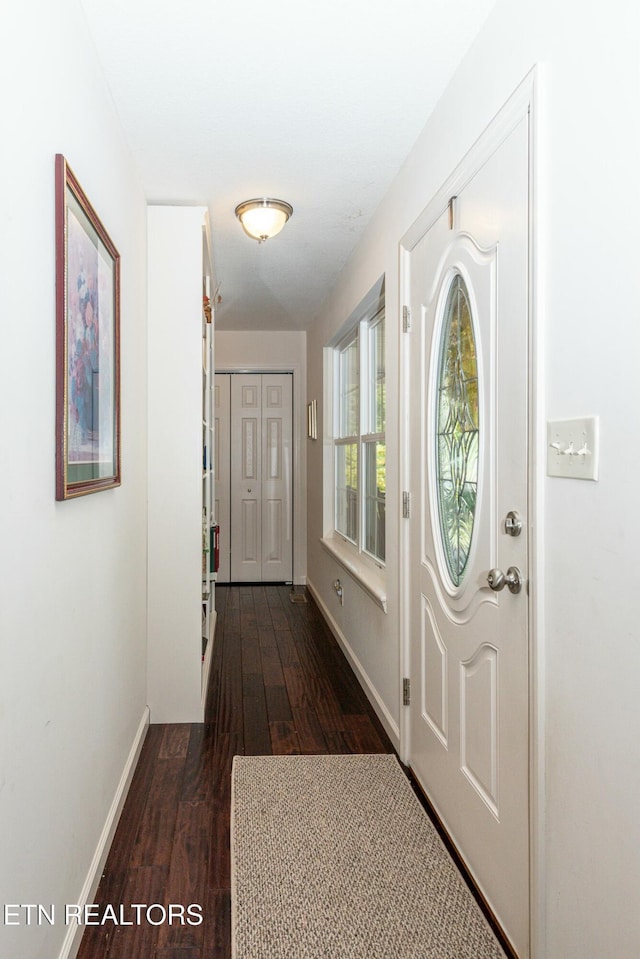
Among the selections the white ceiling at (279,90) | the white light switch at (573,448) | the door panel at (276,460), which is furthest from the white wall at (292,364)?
the white light switch at (573,448)

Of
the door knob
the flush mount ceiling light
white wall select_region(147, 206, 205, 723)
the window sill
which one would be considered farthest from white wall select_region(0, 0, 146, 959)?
the window sill

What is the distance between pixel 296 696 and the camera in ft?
11.0

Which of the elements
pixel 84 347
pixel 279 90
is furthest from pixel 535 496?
pixel 279 90

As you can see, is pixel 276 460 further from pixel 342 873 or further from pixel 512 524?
pixel 512 524

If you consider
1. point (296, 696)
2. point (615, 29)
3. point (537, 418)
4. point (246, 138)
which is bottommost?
point (296, 696)

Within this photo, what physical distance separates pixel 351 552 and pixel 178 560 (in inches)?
60.4

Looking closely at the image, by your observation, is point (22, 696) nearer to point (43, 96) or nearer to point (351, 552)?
point (43, 96)

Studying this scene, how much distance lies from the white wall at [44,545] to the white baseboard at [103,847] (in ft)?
0.10

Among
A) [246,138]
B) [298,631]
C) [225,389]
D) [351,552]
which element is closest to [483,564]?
[246,138]

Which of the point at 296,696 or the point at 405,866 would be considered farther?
the point at 296,696

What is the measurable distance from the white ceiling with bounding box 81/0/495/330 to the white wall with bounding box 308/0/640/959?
357 millimetres

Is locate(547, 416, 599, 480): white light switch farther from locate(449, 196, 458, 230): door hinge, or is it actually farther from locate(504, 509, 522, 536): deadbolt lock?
locate(449, 196, 458, 230): door hinge

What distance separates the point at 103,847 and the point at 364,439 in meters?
2.48

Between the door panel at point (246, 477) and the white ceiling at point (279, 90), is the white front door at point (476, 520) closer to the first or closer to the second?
the white ceiling at point (279, 90)
